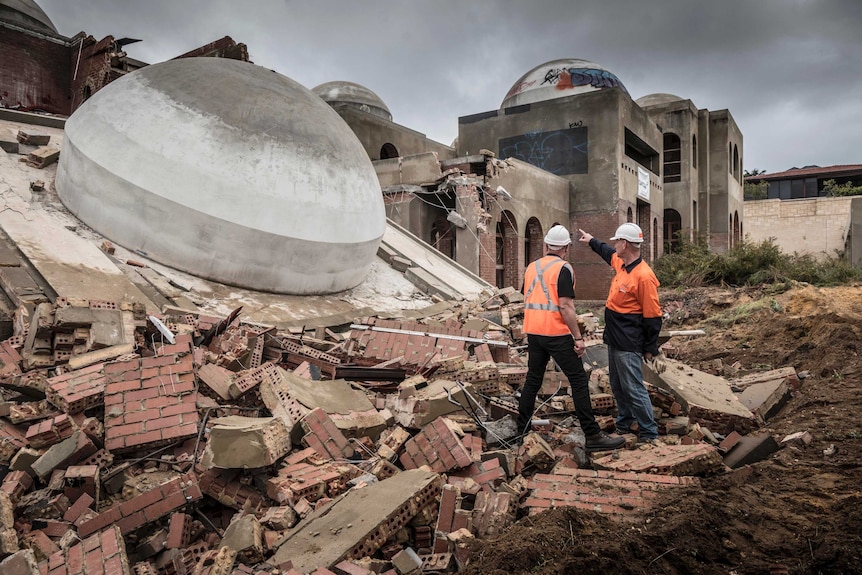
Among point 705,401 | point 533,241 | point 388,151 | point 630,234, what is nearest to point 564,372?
point 630,234

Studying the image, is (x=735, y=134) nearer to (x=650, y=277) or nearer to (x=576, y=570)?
(x=650, y=277)

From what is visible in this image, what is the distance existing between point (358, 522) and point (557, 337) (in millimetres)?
2161

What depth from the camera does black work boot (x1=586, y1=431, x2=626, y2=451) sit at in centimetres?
432

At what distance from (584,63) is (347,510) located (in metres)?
24.4

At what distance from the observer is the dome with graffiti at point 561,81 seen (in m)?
23.0

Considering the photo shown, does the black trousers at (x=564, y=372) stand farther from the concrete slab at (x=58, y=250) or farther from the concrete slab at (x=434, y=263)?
the concrete slab at (x=434, y=263)

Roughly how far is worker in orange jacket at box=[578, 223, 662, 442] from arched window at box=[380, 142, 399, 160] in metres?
14.9

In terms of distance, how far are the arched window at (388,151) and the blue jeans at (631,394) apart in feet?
49.8

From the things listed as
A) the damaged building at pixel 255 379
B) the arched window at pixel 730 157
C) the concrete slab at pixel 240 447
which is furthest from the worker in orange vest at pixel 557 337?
the arched window at pixel 730 157

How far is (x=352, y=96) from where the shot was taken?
25609mm

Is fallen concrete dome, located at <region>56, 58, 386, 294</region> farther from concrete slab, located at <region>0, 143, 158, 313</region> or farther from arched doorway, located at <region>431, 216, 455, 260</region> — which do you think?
arched doorway, located at <region>431, 216, 455, 260</region>

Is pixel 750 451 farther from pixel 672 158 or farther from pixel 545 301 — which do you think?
pixel 672 158

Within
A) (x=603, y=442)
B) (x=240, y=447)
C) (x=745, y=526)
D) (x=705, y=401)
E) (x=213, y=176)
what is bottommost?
(x=745, y=526)

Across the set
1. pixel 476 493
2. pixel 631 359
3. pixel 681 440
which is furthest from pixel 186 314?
pixel 681 440
